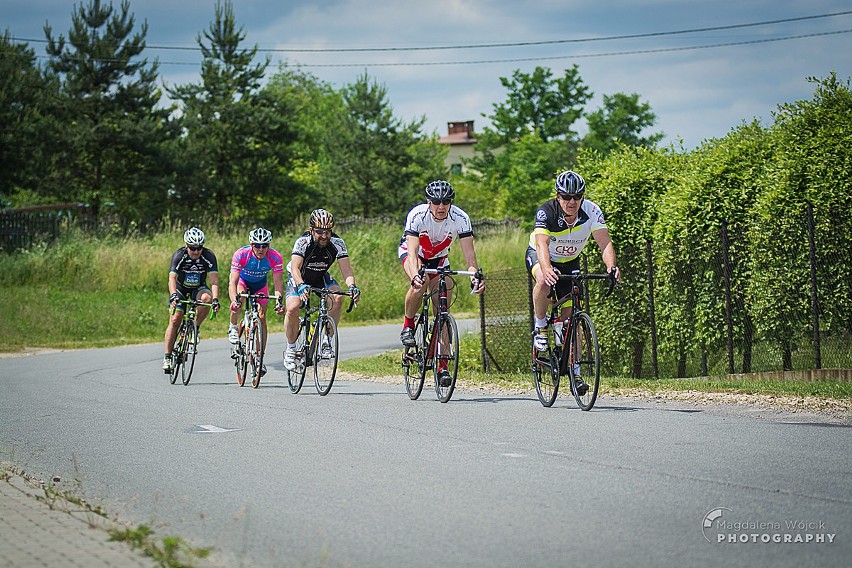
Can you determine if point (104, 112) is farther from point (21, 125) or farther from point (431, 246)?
point (431, 246)

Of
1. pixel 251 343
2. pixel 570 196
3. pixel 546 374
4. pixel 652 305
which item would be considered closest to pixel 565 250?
pixel 570 196

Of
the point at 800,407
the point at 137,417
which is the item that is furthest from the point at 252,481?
the point at 800,407

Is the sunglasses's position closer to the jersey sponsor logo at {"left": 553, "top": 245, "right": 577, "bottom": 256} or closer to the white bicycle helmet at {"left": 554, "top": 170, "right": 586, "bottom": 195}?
the white bicycle helmet at {"left": 554, "top": 170, "right": 586, "bottom": 195}

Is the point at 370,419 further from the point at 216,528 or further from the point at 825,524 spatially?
the point at 825,524

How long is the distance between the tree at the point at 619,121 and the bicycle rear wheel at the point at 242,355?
6392cm

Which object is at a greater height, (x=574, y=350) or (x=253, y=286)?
(x=253, y=286)

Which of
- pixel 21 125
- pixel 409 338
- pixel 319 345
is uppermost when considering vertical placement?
pixel 21 125

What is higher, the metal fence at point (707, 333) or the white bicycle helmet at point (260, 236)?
the white bicycle helmet at point (260, 236)

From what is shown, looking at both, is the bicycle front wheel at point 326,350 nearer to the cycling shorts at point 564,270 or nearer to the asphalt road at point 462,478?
the asphalt road at point 462,478

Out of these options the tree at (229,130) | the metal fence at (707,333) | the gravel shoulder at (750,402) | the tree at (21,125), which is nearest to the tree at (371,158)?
the tree at (229,130)

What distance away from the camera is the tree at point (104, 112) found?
50.1 m

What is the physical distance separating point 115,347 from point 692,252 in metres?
15.5

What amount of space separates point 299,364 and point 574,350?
442 centimetres

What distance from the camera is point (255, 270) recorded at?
15297 mm
